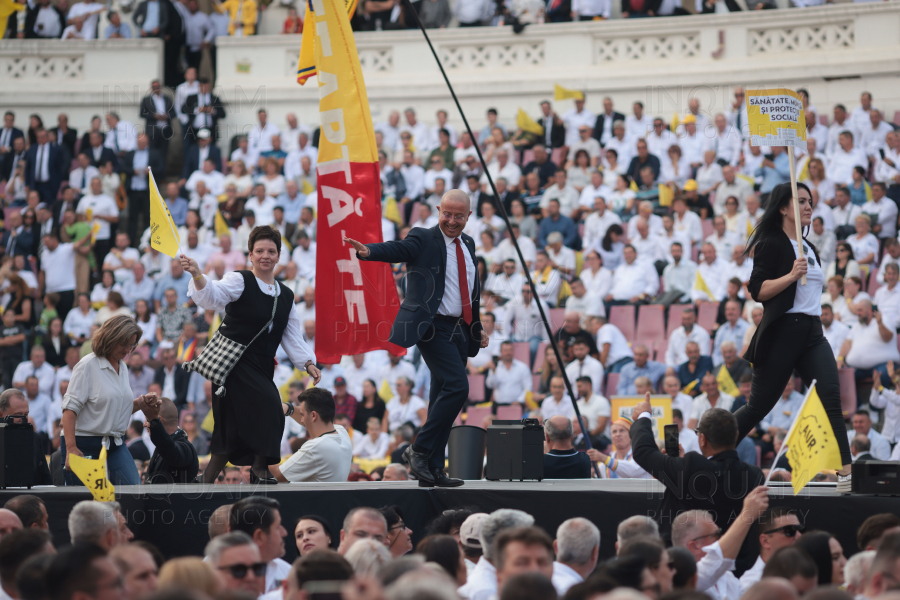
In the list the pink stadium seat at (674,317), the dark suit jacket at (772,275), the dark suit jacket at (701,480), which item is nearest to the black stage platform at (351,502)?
the dark suit jacket at (701,480)

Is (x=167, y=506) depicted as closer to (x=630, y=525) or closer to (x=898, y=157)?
(x=630, y=525)

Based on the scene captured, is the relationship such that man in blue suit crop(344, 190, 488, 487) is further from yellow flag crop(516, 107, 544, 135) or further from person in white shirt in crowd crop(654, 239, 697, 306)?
yellow flag crop(516, 107, 544, 135)

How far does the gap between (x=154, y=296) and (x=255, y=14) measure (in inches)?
318

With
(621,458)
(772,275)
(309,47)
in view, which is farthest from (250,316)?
(621,458)

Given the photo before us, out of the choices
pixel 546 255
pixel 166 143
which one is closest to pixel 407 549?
pixel 546 255

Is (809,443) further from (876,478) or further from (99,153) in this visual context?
(99,153)

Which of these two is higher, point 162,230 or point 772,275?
point 162,230

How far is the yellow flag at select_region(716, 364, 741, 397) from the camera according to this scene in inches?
459

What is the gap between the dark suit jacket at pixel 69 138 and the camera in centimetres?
1878

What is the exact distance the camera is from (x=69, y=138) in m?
19.1

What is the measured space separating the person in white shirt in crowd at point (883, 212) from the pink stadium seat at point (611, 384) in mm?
3907

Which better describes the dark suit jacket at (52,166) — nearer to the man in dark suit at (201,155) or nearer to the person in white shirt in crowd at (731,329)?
the man in dark suit at (201,155)

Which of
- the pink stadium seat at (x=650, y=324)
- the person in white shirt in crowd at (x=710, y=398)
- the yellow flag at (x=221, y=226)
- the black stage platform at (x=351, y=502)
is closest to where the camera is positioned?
the black stage platform at (x=351, y=502)

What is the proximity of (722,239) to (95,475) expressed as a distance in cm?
1040
